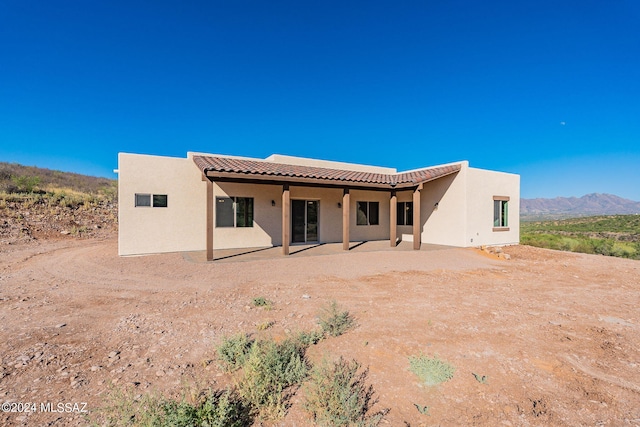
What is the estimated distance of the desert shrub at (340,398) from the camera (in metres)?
2.40

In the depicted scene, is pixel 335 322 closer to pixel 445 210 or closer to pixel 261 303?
pixel 261 303

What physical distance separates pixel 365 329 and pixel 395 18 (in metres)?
16.7

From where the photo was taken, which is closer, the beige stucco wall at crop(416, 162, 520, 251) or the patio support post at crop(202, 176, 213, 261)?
the patio support post at crop(202, 176, 213, 261)

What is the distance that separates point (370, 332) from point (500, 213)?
13844 mm

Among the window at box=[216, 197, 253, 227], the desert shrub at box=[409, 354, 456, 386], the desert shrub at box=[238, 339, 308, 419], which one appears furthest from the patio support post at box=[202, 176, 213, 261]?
the desert shrub at box=[409, 354, 456, 386]

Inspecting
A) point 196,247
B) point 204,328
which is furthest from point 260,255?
point 204,328

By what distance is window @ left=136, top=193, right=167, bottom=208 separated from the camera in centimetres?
1077

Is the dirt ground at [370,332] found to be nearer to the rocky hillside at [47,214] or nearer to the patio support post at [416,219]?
the patio support post at [416,219]

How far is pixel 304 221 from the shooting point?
14.0m

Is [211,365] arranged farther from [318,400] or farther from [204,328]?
[318,400]

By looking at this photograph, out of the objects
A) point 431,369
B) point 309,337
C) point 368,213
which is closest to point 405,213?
point 368,213

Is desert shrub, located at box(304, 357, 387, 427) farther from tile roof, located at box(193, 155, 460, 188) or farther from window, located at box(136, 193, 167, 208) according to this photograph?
window, located at box(136, 193, 167, 208)

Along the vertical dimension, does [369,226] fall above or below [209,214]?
below

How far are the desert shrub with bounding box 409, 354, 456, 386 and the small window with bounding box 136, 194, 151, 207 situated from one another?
1084 cm
